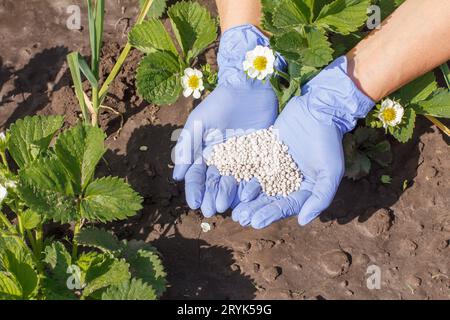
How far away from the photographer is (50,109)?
2076mm

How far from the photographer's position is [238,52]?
191cm

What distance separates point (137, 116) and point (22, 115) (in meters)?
0.41

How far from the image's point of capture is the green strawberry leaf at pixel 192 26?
1849mm

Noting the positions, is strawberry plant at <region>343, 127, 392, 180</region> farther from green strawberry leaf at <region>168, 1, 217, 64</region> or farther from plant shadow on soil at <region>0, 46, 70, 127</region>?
plant shadow on soil at <region>0, 46, 70, 127</region>

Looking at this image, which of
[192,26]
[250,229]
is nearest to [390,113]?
[250,229]

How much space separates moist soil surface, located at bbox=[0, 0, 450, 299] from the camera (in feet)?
6.14

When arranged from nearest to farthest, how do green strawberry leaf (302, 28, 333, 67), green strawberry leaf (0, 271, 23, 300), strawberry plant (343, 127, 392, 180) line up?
green strawberry leaf (0, 271, 23, 300) < green strawberry leaf (302, 28, 333, 67) < strawberry plant (343, 127, 392, 180)

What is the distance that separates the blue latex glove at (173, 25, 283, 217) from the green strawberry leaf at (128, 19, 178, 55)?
198 mm

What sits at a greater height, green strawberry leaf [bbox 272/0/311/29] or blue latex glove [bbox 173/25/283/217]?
green strawberry leaf [bbox 272/0/311/29]

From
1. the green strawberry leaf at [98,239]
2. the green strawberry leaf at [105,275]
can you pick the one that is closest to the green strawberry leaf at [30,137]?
the green strawberry leaf at [98,239]

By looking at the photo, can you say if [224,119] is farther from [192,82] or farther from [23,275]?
[23,275]

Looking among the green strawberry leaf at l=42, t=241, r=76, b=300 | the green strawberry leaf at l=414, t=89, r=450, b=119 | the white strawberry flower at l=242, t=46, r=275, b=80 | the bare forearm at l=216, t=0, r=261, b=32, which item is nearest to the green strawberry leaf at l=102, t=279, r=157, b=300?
the green strawberry leaf at l=42, t=241, r=76, b=300

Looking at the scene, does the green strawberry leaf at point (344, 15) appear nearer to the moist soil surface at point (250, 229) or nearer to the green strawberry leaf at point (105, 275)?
the moist soil surface at point (250, 229)
